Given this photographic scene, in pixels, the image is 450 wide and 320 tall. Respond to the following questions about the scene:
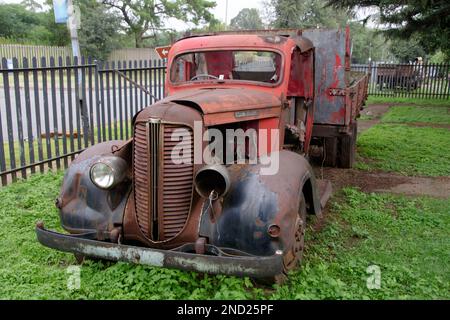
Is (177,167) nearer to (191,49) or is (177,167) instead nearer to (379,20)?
(191,49)

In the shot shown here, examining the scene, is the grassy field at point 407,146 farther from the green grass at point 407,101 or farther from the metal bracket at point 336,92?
the green grass at point 407,101

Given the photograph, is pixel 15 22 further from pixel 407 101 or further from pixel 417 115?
pixel 417 115

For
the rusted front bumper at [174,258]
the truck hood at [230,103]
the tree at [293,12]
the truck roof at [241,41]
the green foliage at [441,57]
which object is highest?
the tree at [293,12]

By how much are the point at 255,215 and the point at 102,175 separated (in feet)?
4.07

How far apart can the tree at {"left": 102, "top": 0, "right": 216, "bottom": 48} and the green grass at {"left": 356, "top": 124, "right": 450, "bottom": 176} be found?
99.4 ft

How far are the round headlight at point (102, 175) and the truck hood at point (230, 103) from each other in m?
0.70

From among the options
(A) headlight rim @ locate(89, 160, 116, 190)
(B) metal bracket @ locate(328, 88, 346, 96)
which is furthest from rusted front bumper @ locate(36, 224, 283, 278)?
(B) metal bracket @ locate(328, 88, 346, 96)

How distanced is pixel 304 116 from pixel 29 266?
137 inches

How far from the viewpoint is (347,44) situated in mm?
6156

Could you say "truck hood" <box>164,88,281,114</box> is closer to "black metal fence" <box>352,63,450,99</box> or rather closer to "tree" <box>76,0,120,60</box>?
"black metal fence" <box>352,63,450,99</box>

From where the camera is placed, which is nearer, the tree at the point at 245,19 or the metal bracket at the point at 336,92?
the metal bracket at the point at 336,92

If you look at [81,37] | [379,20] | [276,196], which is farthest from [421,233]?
[81,37]

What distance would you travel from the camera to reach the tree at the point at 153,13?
123 ft

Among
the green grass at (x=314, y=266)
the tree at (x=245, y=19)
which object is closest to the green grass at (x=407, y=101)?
the green grass at (x=314, y=266)
